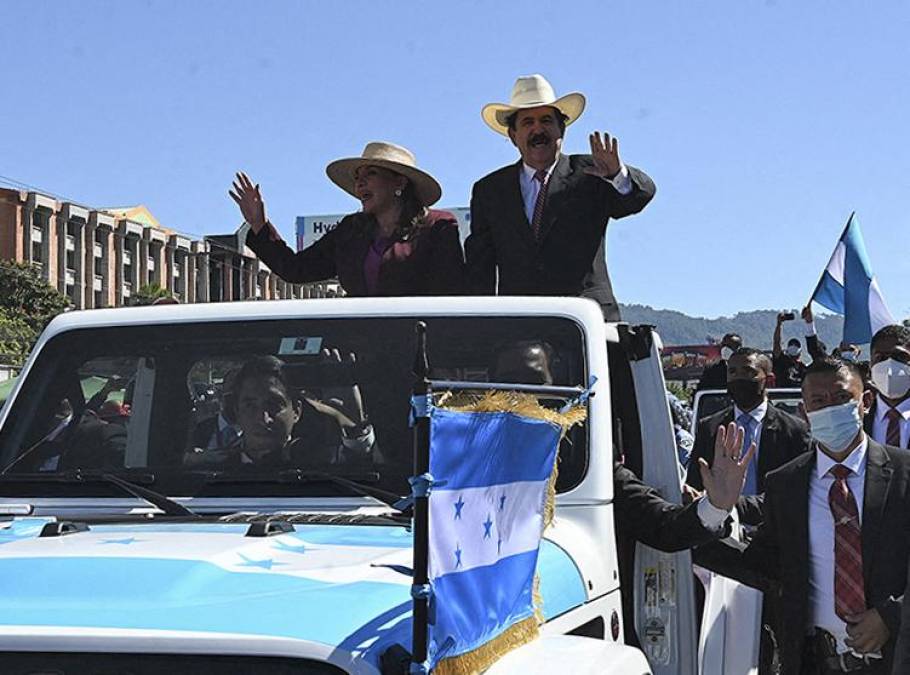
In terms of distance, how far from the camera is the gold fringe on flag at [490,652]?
265 cm

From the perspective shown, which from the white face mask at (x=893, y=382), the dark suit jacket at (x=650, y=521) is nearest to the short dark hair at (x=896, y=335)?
the white face mask at (x=893, y=382)

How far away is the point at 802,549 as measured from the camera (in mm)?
4941

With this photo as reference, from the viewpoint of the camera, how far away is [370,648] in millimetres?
2576

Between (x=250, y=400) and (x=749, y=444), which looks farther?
(x=749, y=444)

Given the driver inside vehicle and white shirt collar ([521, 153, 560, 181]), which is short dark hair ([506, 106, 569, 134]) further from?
the driver inside vehicle

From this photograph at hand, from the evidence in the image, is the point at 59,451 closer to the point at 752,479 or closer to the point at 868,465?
the point at 868,465

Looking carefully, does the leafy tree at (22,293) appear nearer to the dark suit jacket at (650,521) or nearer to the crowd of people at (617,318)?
the crowd of people at (617,318)

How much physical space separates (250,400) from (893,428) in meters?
5.38

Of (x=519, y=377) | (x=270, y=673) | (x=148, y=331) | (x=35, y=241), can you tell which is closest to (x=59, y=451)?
(x=148, y=331)

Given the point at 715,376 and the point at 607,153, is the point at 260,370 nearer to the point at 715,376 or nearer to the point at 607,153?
the point at 607,153

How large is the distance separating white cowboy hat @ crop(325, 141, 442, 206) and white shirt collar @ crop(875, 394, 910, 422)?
392 cm

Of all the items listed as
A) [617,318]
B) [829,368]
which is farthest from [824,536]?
[617,318]

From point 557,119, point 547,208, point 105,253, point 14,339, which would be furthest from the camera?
point 105,253

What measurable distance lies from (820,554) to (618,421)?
98 centimetres
